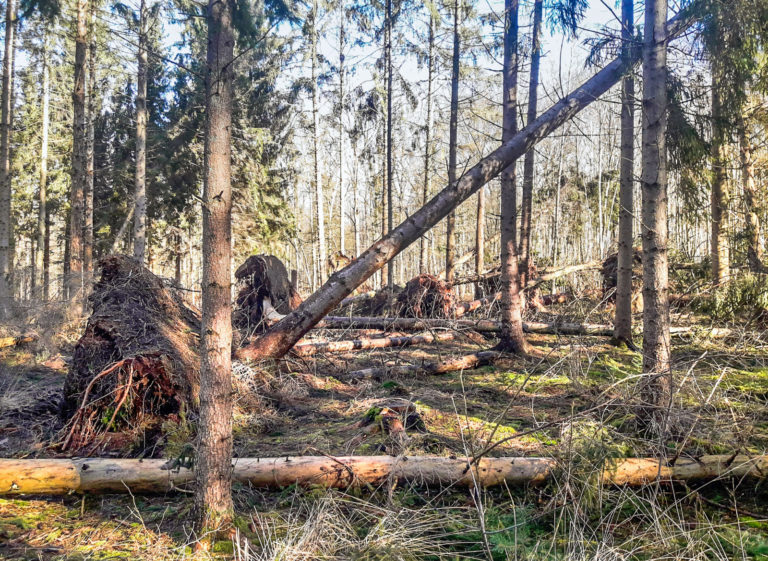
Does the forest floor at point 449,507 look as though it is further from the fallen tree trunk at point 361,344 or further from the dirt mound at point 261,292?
the dirt mound at point 261,292

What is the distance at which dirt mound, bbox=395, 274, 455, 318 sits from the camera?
38.9 ft

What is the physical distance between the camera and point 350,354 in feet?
28.9

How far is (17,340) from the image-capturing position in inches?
356

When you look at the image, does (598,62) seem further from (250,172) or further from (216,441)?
(250,172)

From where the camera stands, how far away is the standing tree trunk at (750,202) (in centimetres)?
909

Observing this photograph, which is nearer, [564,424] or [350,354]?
[564,424]

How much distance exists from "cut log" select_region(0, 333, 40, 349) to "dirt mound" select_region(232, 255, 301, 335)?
396cm

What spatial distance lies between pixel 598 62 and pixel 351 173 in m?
23.6

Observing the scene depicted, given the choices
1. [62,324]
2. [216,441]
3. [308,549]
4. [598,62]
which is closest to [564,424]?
[308,549]

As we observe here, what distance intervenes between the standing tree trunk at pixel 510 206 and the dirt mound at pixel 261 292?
171 inches

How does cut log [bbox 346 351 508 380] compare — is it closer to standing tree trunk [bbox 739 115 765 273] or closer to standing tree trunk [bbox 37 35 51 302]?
standing tree trunk [bbox 739 115 765 273]

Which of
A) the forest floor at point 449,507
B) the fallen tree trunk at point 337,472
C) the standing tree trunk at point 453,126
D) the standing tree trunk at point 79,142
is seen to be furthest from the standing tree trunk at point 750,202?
the standing tree trunk at point 79,142

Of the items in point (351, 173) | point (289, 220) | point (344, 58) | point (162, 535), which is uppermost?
point (344, 58)

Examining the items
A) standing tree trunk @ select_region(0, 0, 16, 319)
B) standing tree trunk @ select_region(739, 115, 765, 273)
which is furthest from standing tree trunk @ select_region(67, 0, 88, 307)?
standing tree trunk @ select_region(739, 115, 765, 273)
